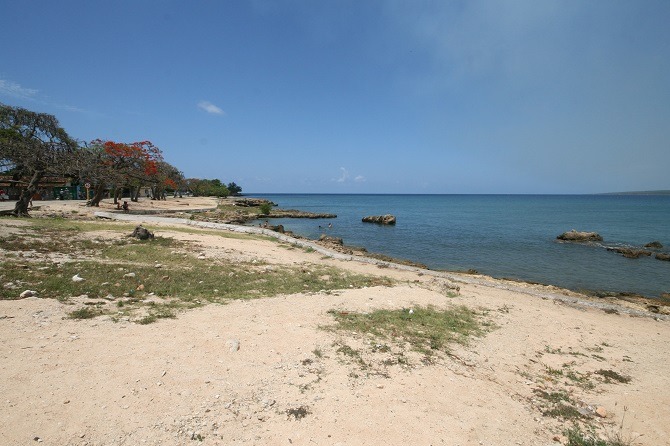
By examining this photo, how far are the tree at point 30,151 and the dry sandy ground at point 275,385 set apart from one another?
18386 millimetres

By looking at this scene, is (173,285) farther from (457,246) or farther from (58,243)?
(457,246)

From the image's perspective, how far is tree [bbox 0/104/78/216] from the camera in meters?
19.4

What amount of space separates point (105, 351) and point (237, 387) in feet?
7.74

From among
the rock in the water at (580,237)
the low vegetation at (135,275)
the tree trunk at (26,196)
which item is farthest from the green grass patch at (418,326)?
the rock in the water at (580,237)

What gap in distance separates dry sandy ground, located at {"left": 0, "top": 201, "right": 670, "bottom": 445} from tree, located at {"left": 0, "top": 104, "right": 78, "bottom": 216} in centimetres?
1839

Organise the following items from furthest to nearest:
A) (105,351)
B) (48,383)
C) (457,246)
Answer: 1. (457,246)
2. (105,351)
3. (48,383)

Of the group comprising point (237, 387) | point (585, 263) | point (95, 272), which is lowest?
point (585, 263)

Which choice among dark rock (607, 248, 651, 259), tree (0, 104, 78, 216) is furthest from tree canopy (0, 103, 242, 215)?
dark rock (607, 248, 651, 259)

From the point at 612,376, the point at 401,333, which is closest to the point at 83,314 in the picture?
the point at 401,333

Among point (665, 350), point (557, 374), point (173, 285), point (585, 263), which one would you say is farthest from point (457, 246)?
point (173, 285)

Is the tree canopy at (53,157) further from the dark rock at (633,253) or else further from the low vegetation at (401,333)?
the dark rock at (633,253)

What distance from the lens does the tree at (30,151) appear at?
19438mm

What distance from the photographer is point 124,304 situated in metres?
7.32

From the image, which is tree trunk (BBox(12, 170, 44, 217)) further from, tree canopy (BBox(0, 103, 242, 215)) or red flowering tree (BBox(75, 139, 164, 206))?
red flowering tree (BBox(75, 139, 164, 206))
